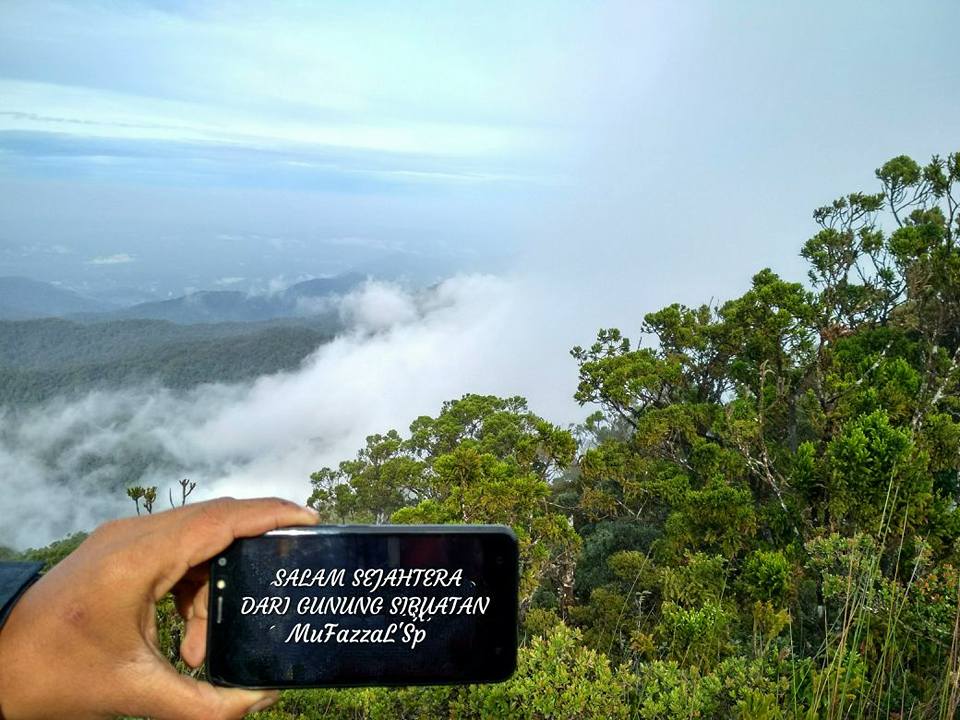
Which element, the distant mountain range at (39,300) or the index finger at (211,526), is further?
the distant mountain range at (39,300)

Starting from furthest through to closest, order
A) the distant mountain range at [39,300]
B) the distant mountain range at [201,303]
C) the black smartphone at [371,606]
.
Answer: the distant mountain range at [39,300], the distant mountain range at [201,303], the black smartphone at [371,606]

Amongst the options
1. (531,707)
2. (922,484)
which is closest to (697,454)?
(922,484)

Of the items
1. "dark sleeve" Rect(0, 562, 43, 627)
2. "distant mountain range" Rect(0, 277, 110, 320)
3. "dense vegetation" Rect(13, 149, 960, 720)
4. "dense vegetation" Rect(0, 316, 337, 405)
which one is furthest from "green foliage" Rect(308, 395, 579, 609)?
"distant mountain range" Rect(0, 277, 110, 320)

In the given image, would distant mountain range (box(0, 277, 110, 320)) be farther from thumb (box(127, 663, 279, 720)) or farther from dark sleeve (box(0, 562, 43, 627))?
thumb (box(127, 663, 279, 720))

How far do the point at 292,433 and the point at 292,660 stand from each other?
9152 cm

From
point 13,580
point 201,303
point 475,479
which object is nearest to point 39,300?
point 201,303

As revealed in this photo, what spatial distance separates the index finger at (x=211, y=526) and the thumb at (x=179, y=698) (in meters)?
0.10

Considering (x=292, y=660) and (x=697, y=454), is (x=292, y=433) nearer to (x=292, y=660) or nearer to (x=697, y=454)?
(x=697, y=454)

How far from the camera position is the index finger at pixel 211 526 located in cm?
87

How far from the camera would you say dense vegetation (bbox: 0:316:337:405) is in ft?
248

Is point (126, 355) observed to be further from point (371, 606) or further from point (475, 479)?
point (371, 606)

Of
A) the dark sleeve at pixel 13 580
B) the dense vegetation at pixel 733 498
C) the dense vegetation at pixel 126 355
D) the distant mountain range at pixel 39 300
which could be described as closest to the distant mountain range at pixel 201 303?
the distant mountain range at pixel 39 300

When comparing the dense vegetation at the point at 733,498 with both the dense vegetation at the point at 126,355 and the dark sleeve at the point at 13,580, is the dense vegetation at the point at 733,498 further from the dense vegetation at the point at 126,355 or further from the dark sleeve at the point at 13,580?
the dense vegetation at the point at 126,355

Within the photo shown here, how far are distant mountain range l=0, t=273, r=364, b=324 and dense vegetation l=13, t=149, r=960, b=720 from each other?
458ft
